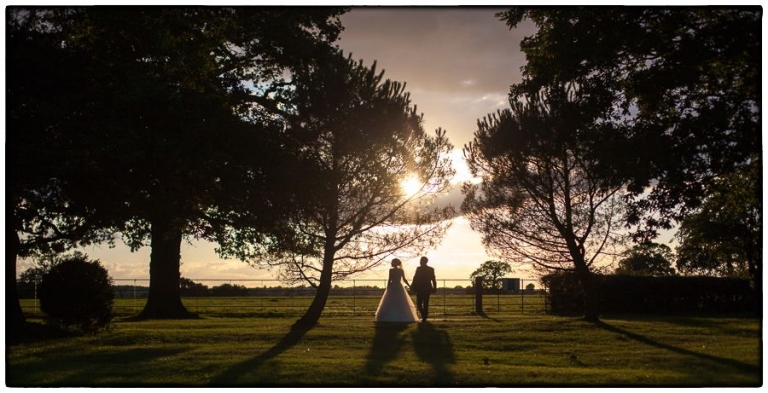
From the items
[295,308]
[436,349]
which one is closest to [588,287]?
[436,349]

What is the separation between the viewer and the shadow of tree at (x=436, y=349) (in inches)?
487

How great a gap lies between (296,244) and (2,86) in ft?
33.0

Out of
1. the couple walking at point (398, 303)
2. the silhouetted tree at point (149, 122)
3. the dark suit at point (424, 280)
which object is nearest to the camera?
the silhouetted tree at point (149, 122)

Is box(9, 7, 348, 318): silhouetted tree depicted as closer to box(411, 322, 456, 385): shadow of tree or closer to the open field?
box(411, 322, 456, 385): shadow of tree

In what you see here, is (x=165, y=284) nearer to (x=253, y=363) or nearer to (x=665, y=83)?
(x=253, y=363)

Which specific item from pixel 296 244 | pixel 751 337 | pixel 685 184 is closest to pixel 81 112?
pixel 296 244

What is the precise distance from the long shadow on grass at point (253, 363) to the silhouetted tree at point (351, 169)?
2.97 metres

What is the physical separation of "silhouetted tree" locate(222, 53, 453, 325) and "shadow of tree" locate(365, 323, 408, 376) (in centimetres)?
326

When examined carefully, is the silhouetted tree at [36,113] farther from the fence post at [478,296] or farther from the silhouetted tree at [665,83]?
the fence post at [478,296]

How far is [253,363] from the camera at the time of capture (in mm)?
13711

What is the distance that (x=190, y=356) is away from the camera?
14734 millimetres

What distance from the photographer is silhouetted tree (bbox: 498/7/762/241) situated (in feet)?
46.7

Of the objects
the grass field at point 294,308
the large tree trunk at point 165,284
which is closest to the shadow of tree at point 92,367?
the large tree trunk at point 165,284

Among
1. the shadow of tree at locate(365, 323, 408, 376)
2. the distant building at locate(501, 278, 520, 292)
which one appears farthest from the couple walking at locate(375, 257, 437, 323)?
the distant building at locate(501, 278, 520, 292)
